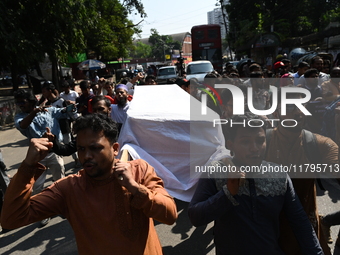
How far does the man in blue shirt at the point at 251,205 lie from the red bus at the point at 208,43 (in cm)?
2066

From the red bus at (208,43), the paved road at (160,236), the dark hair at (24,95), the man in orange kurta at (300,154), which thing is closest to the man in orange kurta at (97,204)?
the man in orange kurta at (300,154)

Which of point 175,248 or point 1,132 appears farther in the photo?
point 1,132

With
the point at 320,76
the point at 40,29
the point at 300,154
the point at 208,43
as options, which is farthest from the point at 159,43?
the point at 300,154

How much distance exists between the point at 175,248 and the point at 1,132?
990 cm

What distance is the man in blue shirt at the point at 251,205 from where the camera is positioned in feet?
5.32

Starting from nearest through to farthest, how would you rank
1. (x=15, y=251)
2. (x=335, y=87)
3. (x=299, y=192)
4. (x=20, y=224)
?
(x=20, y=224), (x=299, y=192), (x=15, y=251), (x=335, y=87)

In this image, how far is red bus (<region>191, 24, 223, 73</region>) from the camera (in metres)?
21.7

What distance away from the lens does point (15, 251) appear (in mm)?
3492

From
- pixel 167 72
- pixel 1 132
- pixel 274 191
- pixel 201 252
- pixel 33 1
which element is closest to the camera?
pixel 274 191

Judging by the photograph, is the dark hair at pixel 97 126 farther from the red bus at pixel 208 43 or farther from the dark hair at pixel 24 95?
the red bus at pixel 208 43

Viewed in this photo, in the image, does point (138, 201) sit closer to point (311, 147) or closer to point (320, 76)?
point (311, 147)

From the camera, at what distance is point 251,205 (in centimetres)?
162

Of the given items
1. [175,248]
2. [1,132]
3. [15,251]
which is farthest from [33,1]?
[175,248]

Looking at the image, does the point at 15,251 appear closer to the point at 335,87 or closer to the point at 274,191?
the point at 274,191
